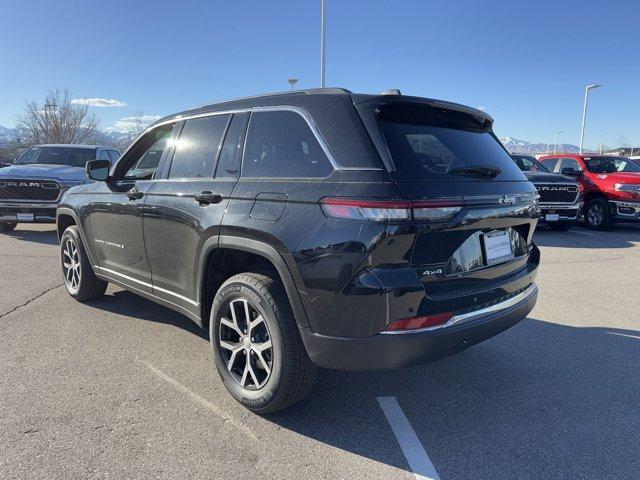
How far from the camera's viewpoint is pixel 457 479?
2.39 metres

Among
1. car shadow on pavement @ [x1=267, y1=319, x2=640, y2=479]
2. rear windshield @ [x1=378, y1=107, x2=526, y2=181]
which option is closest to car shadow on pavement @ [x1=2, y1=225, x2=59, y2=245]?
car shadow on pavement @ [x1=267, y1=319, x2=640, y2=479]

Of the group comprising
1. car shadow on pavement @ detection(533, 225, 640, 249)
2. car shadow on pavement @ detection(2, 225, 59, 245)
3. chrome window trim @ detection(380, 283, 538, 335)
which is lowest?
car shadow on pavement @ detection(2, 225, 59, 245)

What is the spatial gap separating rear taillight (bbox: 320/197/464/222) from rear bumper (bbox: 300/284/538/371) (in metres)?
0.60

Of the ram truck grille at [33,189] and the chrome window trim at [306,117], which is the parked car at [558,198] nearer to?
the chrome window trim at [306,117]

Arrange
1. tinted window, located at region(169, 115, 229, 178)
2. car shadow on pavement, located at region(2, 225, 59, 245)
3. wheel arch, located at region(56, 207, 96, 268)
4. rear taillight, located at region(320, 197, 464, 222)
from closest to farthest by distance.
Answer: rear taillight, located at region(320, 197, 464, 222) → tinted window, located at region(169, 115, 229, 178) → wheel arch, located at region(56, 207, 96, 268) → car shadow on pavement, located at region(2, 225, 59, 245)

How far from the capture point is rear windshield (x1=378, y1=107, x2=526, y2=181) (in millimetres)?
2572

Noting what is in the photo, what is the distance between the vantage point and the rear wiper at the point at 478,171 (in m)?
2.76

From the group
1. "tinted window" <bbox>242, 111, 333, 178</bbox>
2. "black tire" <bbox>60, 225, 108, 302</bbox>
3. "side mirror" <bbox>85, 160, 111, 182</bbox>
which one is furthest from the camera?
"black tire" <bbox>60, 225, 108, 302</bbox>

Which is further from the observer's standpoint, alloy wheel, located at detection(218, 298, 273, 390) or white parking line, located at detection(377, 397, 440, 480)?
alloy wheel, located at detection(218, 298, 273, 390)

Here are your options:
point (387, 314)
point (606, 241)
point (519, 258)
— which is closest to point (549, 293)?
point (519, 258)

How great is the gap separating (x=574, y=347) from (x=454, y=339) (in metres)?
2.18

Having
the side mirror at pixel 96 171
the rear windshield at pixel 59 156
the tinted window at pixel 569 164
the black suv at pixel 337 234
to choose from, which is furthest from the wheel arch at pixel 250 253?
the tinted window at pixel 569 164

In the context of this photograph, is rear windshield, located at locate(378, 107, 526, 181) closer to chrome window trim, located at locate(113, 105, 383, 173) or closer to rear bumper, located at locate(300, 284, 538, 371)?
chrome window trim, located at locate(113, 105, 383, 173)

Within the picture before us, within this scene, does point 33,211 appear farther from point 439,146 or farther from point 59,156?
point 439,146
